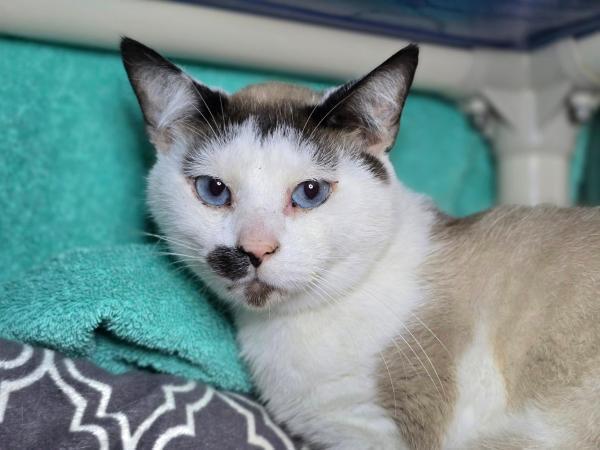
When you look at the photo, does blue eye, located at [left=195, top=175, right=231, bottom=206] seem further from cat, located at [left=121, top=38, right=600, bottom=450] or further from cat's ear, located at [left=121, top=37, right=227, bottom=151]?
cat's ear, located at [left=121, top=37, right=227, bottom=151]

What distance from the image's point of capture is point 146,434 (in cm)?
119

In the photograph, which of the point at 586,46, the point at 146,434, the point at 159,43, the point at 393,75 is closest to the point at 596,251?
the point at 393,75

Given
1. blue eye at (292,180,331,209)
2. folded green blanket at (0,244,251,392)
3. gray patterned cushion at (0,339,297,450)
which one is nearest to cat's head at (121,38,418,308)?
blue eye at (292,180,331,209)

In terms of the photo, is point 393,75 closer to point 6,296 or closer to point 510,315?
point 510,315

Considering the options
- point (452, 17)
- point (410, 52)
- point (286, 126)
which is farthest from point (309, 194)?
point (452, 17)

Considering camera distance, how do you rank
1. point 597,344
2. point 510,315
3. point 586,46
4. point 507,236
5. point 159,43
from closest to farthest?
point 597,344, point 510,315, point 507,236, point 159,43, point 586,46

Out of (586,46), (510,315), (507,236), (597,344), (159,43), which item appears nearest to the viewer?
(597,344)

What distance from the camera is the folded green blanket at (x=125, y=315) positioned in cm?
128

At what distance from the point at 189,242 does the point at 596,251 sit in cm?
77

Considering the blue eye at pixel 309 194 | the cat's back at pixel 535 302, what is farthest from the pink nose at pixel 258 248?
the cat's back at pixel 535 302

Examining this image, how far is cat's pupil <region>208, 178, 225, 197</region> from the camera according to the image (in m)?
1.24

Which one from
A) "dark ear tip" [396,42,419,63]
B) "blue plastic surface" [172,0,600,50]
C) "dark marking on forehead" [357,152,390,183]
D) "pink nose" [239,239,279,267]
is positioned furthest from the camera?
"blue plastic surface" [172,0,600,50]

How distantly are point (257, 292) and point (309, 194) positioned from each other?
0.20 metres

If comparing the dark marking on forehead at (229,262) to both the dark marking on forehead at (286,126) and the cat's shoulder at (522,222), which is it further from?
the cat's shoulder at (522,222)
